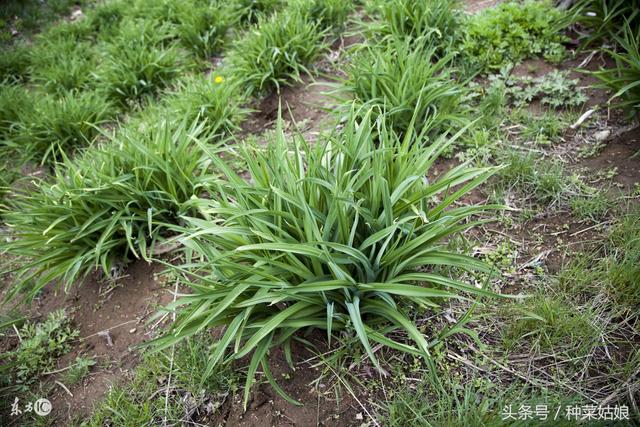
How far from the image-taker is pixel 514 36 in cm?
307

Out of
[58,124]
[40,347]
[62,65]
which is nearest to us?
[40,347]

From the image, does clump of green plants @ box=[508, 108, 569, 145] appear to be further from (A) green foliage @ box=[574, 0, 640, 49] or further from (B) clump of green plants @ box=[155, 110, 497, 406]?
(B) clump of green plants @ box=[155, 110, 497, 406]

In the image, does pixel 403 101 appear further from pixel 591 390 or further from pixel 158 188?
pixel 591 390

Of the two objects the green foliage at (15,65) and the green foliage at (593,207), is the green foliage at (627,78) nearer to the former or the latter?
the green foliage at (593,207)

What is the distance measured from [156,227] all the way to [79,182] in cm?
48

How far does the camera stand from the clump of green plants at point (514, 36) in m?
3.02

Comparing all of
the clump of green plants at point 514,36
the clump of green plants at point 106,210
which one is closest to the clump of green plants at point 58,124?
the clump of green plants at point 106,210

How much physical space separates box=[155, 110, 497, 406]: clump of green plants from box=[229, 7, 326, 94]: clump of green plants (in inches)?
61.2

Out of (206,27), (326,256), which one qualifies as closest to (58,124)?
(206,27)

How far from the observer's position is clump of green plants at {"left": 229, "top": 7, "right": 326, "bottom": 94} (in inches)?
134

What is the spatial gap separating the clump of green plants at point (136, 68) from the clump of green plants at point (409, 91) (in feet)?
6.07

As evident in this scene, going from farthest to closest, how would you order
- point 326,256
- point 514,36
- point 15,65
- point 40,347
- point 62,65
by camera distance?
point 15,65 < point 62,65 < point 514,36 < point 40,347 < point 326,256

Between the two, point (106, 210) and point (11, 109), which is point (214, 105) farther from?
point (11, 109)

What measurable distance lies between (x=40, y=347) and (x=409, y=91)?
241 cm
